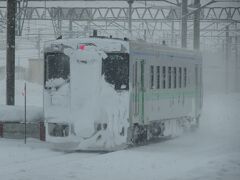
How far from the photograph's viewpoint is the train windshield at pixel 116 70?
20.2 m

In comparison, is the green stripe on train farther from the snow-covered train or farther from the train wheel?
the train wheel

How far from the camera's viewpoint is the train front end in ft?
65.5

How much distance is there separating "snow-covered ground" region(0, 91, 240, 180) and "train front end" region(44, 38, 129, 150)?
496 millimetres

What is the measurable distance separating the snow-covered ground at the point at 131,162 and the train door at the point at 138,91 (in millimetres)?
874

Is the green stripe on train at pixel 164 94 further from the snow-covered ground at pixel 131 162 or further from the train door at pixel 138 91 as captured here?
the snow-covered ground at pixel 131 162

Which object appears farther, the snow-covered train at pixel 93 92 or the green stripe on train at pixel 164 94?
the green stripe on train at pixel 164 94

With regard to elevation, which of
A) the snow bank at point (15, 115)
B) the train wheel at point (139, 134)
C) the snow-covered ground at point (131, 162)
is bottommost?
the snow-covered ground at point (131, 162)

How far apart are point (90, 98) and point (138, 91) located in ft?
5.05

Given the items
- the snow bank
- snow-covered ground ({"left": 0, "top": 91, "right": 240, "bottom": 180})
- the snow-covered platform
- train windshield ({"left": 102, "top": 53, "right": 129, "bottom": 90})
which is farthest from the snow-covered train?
the snow bank

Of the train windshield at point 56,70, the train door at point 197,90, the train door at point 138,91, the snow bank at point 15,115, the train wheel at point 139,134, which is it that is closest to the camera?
the train windshield at point 56,70

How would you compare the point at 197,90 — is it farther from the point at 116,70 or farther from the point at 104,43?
the point at 104,43

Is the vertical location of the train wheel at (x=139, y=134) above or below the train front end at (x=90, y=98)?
below

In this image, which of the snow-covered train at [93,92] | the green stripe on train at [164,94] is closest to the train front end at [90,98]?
the snow-covered train at [93,92]

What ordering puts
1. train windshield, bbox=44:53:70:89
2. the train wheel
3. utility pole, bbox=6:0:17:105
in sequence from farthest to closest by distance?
utility pole, bbox=6:0:17:105 → the train wheel → train windshield, bbox=44:53:70:89
